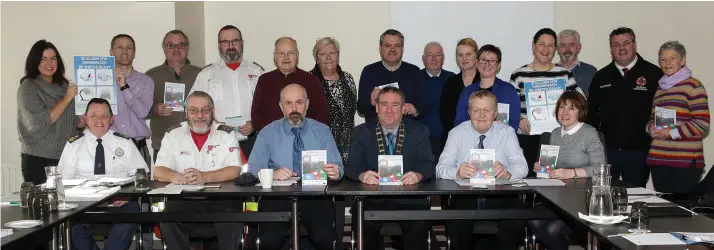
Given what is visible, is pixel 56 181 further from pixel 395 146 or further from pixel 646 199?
pixel 646 199

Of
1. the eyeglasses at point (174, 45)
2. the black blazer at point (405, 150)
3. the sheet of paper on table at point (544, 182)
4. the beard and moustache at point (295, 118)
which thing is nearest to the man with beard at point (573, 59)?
the sheet of paper on table at point (544, 182)

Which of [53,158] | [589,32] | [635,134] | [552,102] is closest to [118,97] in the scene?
[53,158]

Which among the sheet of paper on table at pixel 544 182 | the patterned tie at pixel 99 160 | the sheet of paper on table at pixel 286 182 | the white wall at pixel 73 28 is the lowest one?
the sheet of paper on table at pixel 544 182

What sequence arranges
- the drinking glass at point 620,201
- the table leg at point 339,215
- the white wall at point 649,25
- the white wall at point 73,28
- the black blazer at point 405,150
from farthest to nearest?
1. the white wall at point 649,25
2. the white wall at point 73,28
3. the table leg at point 339,215
4. the black blazer at point 405,150
5. the drinking glass at point 620,201

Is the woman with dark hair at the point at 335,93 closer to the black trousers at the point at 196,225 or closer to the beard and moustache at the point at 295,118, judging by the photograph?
the beard and moustache at the point at 295,118

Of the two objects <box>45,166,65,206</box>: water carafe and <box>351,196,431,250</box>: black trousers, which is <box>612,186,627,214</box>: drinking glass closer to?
<box>351,196,431,250</box>: black trousers

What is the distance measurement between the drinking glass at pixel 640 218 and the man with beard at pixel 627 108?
2.70 m

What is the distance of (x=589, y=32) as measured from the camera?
25.4 ft

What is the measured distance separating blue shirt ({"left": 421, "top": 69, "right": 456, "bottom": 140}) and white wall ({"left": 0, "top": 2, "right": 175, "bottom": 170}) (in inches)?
94.9

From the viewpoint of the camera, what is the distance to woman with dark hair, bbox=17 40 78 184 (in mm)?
5891

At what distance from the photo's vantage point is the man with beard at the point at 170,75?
646cm

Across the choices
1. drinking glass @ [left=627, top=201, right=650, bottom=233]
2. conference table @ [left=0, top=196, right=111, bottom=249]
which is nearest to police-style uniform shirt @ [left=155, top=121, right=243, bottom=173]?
conference table @ [left=0, top=196, right=111, bottom=249]

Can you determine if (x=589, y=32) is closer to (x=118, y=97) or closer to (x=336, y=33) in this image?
(x=336, y=33)

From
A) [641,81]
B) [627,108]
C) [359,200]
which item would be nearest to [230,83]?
[359,200]
